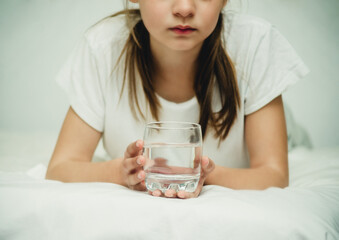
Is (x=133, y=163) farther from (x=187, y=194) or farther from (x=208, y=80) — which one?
(x=208, y=80)

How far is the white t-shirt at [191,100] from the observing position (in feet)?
3.85

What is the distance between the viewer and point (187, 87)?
121 cm

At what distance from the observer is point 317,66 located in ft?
7.38

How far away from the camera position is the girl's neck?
3.91 feet

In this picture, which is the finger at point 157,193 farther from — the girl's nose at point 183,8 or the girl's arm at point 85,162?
the girl's nose at point 183,8

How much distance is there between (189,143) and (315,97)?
6.04 feet

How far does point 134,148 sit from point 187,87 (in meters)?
0.51

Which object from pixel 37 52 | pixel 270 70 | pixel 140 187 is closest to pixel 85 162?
pixel 140 187

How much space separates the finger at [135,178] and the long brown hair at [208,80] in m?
0.40

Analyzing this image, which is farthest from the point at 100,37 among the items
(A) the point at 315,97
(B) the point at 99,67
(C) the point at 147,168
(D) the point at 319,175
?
(A) the point at 315,97

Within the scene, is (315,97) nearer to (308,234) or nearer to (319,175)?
(319,175)

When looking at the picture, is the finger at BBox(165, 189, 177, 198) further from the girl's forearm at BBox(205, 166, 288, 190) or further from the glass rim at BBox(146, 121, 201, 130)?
the girl's forearm at BBox(205, 166, 288, 190)

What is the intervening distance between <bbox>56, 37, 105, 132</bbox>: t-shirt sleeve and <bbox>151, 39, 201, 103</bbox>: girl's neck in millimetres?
197

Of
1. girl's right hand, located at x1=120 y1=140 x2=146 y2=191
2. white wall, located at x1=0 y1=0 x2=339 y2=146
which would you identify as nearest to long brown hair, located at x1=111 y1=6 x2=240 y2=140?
girl's right hand, located at x1=120 y1=140 x2=146 y2=191
